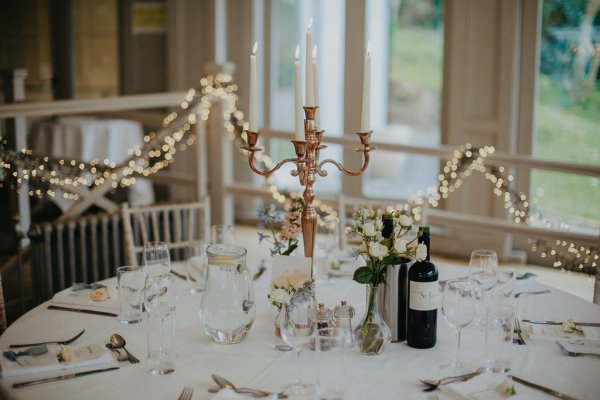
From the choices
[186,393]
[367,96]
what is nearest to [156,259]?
[186,393]

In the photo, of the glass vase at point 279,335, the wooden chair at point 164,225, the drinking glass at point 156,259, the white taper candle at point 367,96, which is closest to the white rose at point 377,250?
the glass vase at point 279,335

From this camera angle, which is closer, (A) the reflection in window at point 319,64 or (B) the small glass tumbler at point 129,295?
(B) the small glass tumbler at point 129,295

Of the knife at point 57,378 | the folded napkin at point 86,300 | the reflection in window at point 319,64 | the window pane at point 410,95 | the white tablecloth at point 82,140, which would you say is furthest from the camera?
the reflection in window at point 319,64

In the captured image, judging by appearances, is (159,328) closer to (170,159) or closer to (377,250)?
(377,250)

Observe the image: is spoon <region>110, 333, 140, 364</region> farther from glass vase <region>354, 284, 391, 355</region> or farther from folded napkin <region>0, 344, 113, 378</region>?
glass vase <region>354, 284, 391, 355</region>

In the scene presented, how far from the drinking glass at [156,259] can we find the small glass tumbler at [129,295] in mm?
147

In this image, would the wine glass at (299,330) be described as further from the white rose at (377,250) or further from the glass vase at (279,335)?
the white rose at (377,250)

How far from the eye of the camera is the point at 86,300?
2.46 metres

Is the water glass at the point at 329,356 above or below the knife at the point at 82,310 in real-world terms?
above

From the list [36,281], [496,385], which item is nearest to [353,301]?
[496,385]

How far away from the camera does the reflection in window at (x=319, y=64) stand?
238 inches

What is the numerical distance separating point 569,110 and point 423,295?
354cm

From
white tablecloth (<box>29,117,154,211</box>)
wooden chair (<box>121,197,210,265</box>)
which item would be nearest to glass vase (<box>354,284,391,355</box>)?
wooden chair (<box>121,197,210,265</box>)

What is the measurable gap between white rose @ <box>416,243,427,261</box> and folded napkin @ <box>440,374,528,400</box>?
1.06 ft
